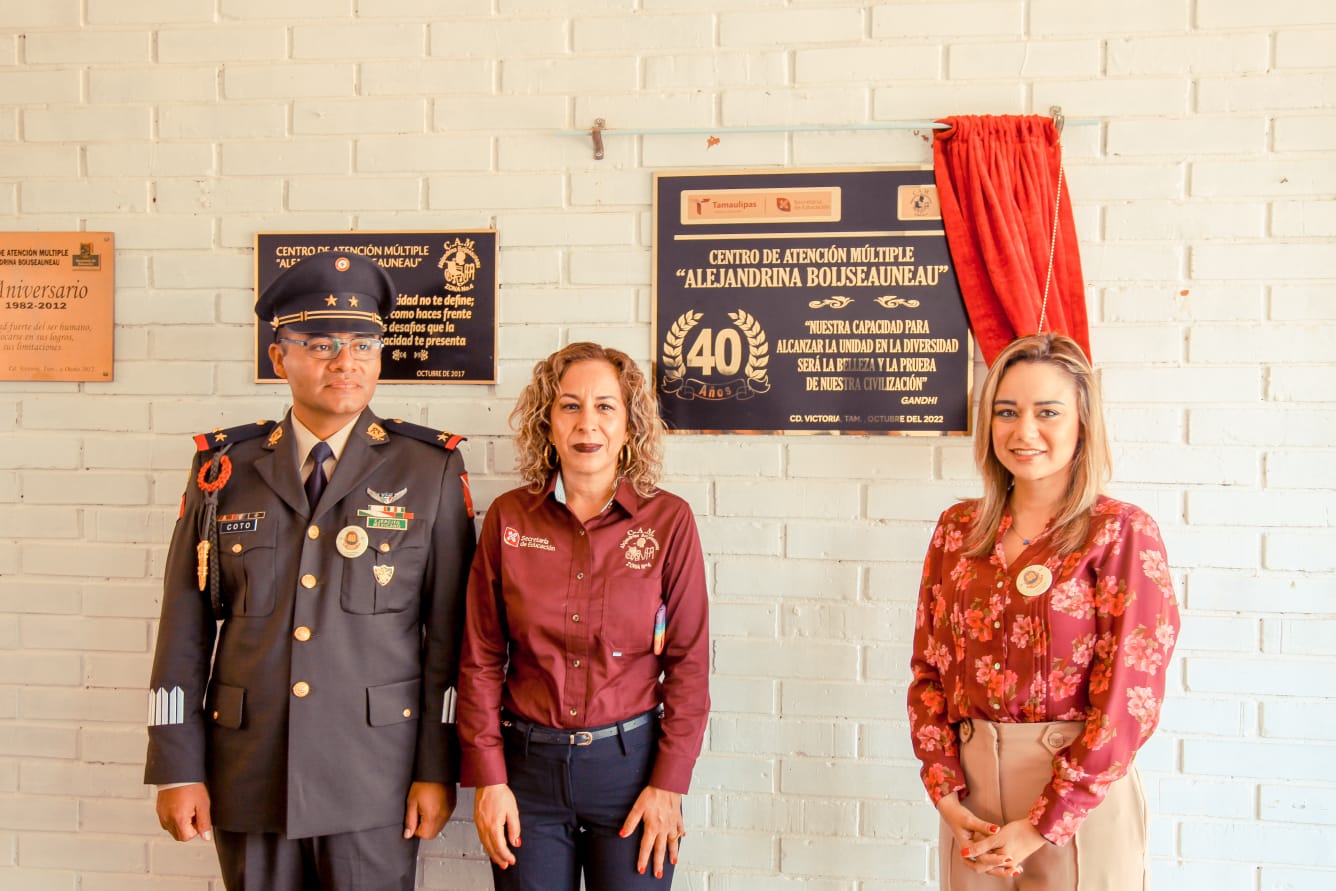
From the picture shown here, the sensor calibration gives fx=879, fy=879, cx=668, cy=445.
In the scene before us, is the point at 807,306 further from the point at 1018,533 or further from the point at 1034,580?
the point at 1034,580

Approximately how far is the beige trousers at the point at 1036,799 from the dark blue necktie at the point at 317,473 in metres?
1.42

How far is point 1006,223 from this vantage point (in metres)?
2.04

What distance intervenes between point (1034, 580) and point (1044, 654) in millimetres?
132

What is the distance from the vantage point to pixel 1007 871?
5.21 ft

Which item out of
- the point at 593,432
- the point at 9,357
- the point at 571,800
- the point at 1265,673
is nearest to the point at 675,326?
the point at 593,432

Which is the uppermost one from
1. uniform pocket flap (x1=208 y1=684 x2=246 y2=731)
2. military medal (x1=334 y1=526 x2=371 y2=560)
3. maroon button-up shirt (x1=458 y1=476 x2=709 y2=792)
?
military medal (x1=334 y1=526 x2=371 y2=560)

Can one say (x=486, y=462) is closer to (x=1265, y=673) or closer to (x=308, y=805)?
(x=308, y=805)

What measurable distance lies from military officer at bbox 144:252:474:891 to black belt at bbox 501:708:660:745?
18 centimetres

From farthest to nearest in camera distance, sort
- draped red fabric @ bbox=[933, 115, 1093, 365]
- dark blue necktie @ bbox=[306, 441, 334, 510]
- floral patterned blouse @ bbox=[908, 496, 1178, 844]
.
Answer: draped red fabric @ bbox=[933, 115, 1093, 365], dark blue necktie @ bbox=[306, 441, 334, 510], floral patterned blouse @ bbox=[908, 496, 1178, 844]

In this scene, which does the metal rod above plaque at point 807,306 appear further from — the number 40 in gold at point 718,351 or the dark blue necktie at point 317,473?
the dark blue necktie at point 317,473

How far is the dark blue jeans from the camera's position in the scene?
174 cm

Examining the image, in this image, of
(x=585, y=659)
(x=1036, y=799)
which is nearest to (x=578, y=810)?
(x=585, y=659)

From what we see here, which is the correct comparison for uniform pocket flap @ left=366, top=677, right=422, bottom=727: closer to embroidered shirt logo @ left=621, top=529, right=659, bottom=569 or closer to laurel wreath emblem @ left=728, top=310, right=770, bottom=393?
embroidered shirt logo @ left=621, top=529, right=659, bottom=569

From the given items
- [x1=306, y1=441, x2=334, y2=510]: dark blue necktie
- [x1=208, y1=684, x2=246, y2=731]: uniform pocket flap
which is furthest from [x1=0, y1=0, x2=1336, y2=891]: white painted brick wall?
[x1=208, y1=684, x2=246, y2=731]: uniform pocket flap
